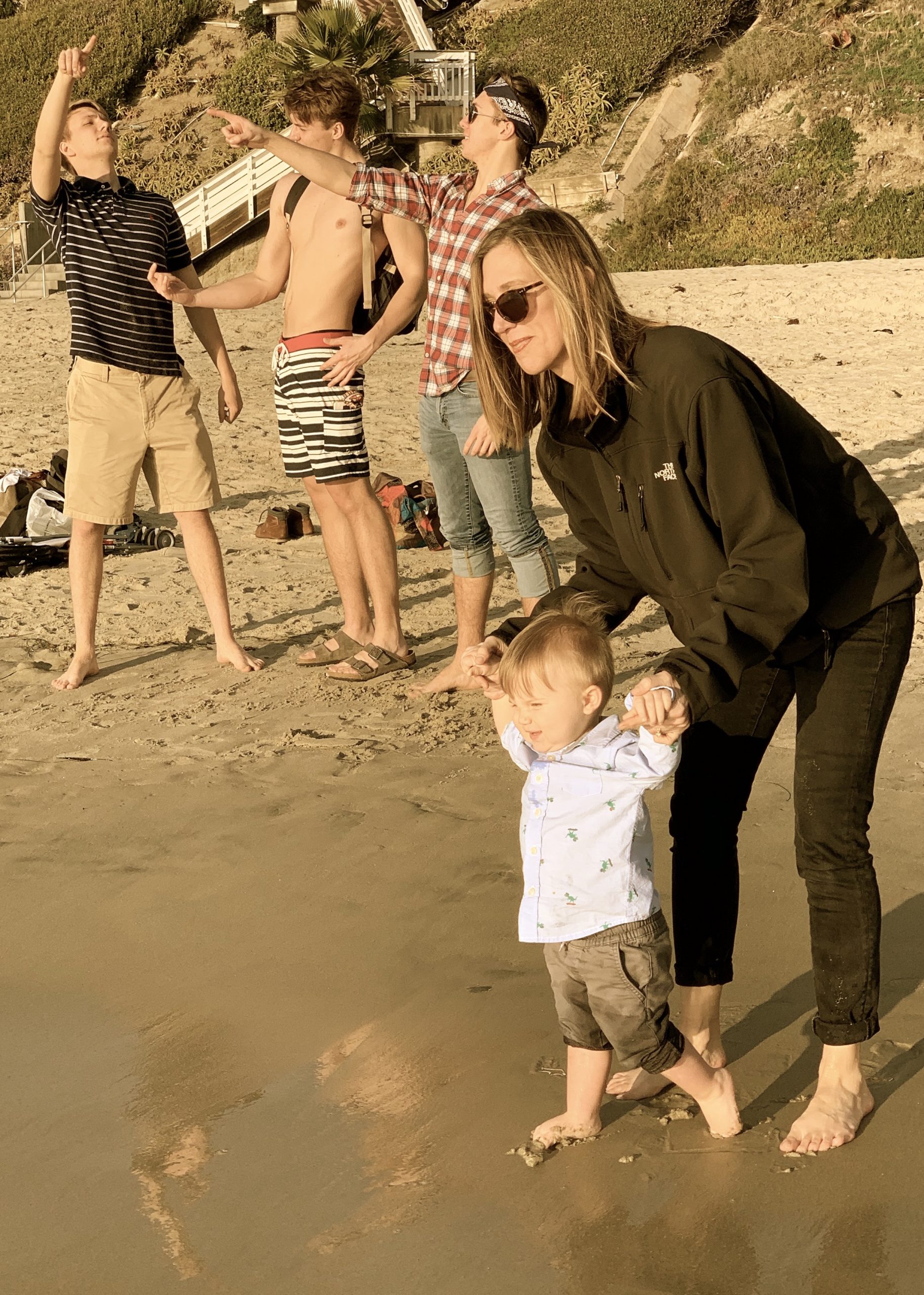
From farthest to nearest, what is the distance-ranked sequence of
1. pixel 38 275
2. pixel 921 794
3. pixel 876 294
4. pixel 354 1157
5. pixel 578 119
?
pixel 578 119
pixel 38 275
pixel 876 294
pixel 921 794
pixel 354 1157

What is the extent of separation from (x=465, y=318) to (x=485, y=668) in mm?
2852

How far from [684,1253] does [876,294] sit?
557 inches

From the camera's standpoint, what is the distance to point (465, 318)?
5.35 m

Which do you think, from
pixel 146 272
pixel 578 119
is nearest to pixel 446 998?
pixel 146 272

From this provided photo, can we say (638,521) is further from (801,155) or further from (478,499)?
(801,155)

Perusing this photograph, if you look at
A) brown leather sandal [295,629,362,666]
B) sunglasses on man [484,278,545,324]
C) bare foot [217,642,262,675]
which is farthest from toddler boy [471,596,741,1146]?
bare foot [217,642,262,675]

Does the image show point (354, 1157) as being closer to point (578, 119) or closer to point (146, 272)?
point (146, 272)

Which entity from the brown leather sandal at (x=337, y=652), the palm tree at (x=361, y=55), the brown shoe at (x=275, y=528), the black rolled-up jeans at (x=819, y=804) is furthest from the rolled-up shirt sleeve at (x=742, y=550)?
the palm tree at (x=361, y=55)

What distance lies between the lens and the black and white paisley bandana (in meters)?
5.18

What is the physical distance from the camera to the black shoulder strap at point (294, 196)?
5.84 m

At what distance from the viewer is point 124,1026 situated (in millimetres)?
3426

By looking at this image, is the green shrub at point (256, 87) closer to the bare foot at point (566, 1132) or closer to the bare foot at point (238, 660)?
the bare foot at point (238, 660)

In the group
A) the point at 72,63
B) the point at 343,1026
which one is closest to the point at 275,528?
the point at 72,63

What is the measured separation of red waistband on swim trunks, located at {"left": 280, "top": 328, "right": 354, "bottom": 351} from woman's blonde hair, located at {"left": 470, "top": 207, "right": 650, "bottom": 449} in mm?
3041
